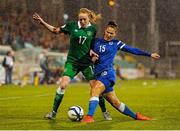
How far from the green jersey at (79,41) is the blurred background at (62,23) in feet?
40.5

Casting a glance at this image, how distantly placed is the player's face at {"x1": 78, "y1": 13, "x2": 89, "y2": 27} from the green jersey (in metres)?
0.13

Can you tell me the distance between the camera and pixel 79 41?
10477 millimetres

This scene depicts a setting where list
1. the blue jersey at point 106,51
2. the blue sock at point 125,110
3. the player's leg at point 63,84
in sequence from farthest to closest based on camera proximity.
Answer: the player's leg at point 63,84 → the blue sock at point 125,110 → the blue jersey at point 106,51

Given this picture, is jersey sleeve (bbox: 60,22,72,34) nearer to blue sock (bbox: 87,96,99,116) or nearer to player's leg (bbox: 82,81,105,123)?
player's leg (bbox: 82,81,105,123)

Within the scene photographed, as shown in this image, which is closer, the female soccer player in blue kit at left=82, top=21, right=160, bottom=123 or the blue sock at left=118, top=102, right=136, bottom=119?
the female soccer player in blue kit at left=82, top=21, right=160, bottom=123

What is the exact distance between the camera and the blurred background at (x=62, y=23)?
86.9 ft

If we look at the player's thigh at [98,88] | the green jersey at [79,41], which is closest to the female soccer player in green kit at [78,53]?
the green jersey at [79,41]

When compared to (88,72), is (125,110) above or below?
below

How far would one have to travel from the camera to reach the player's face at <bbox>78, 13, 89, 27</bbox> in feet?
33.3

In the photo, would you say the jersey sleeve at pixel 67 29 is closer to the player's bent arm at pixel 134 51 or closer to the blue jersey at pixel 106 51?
the blue jersey at pixel 106 51

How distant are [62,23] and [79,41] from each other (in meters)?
19.5

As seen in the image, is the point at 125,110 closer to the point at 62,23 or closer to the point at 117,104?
the point at 117,104

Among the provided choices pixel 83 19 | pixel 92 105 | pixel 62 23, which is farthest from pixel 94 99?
pixel 62 23

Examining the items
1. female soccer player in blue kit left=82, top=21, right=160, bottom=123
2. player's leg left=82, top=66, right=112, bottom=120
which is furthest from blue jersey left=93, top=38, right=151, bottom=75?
player's leg left=82, top=66, right=112, bottom=120
